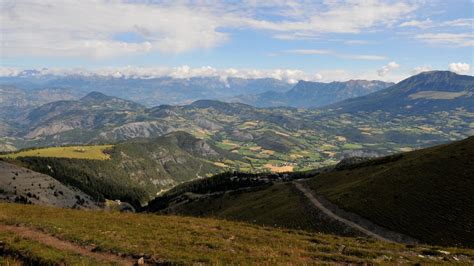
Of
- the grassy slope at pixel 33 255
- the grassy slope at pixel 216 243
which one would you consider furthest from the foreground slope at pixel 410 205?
the grassy slope at pixel 33 255

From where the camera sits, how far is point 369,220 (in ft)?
205

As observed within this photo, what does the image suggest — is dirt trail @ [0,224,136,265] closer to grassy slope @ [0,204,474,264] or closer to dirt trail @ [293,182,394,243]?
grassy slope @ [0,204,474,264]

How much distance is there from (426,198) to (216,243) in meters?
45.5

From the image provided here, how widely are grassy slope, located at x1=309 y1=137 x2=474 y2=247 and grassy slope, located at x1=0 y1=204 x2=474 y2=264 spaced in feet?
67.0

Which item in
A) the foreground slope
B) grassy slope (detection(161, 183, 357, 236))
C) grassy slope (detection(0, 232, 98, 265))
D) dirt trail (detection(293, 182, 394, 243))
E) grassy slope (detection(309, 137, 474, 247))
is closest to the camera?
grassy slope (detection(0, 232, 98, 265))

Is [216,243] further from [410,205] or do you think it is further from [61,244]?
[410,205]

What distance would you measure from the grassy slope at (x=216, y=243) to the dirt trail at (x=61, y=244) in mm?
784

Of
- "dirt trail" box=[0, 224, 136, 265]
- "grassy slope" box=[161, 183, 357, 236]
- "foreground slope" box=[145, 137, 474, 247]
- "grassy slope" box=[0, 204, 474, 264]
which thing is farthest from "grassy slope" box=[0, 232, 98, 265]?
"grassy slope" box=[161, 183, 357, 236]

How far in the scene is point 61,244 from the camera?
1166 inches

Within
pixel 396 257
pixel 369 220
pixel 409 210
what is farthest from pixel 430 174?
pixel 396 257

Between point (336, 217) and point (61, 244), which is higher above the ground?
point (61, 244)

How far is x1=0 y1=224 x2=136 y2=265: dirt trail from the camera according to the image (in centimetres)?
2581

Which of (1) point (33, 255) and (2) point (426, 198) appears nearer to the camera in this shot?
(1) point (33, 255)

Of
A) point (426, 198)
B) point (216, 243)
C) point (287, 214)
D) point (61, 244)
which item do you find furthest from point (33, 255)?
point (287, 214)
